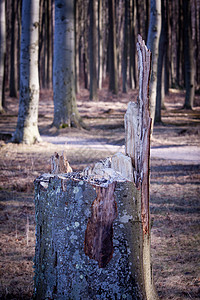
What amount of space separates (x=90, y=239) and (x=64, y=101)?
10.1 meters

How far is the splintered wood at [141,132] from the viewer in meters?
2.15

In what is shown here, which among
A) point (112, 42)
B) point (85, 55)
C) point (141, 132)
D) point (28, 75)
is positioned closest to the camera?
point (141, 132)

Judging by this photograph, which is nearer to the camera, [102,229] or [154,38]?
[102,229]

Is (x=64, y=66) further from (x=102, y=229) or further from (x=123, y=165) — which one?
(x=102, y=229)

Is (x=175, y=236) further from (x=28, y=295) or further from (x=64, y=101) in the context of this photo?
(x=64, y=101)

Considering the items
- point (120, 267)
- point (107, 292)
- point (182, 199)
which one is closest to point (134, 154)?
point (120, 267)

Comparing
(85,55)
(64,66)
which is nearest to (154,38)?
(64,66)

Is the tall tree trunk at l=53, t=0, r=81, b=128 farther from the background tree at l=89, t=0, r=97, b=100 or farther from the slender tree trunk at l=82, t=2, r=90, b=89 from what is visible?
the slender tree trunk at l=82, t=2, r=90, b=89

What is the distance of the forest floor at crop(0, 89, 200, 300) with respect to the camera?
2977 millimetres

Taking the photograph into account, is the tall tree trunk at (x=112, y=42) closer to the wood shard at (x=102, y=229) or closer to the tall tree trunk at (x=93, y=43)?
the tall tree trunk at (x=93, y=43)

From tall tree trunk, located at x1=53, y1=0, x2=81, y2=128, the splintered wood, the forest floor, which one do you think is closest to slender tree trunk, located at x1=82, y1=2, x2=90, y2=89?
tall tree trunk, located at x1=53, y1=0, x2=81, y2=128

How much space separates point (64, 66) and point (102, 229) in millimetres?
10199

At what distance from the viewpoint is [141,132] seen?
2.26 metres

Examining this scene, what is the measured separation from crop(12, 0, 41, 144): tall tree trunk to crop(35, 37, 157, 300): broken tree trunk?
24.1 feet
